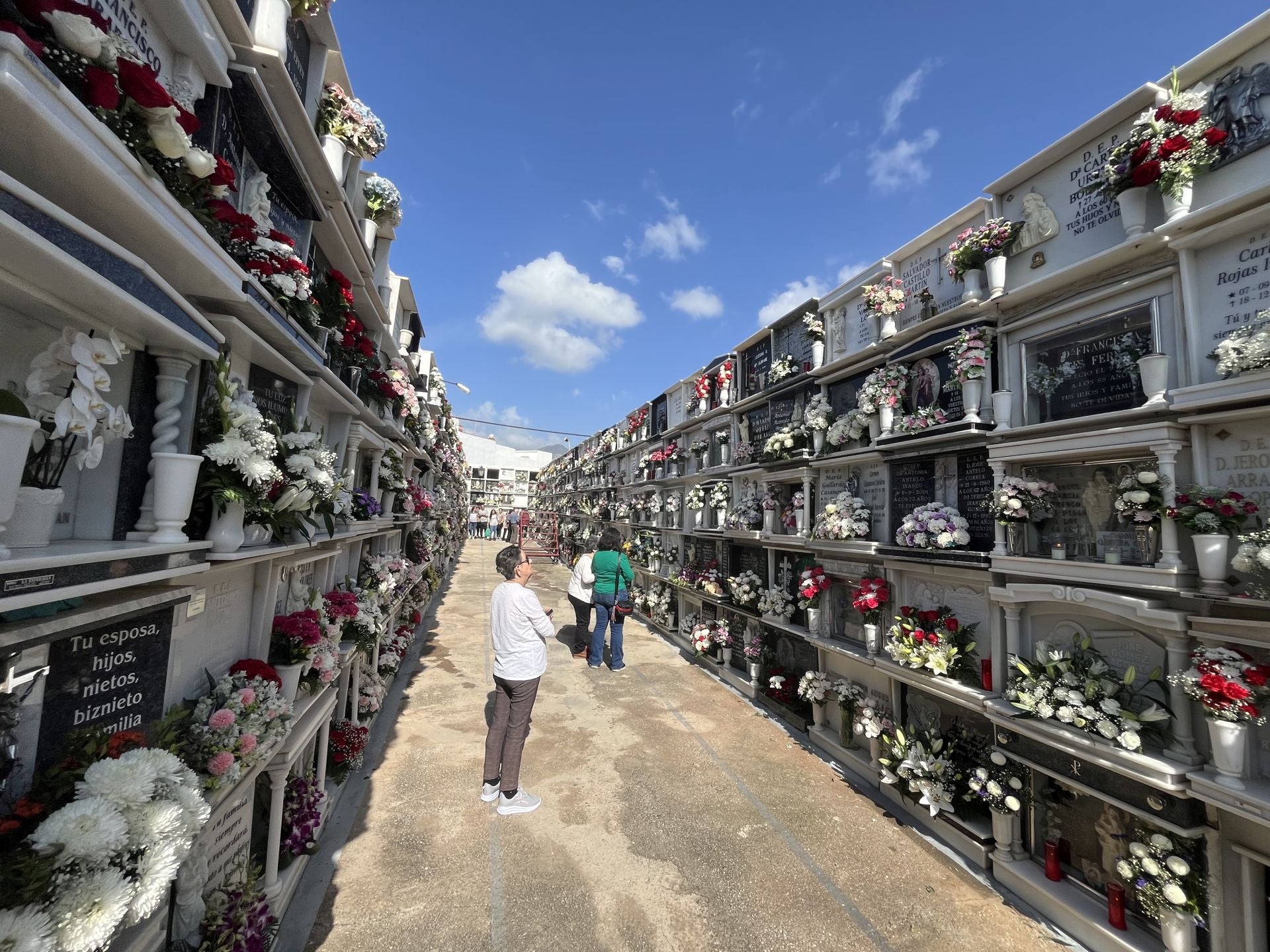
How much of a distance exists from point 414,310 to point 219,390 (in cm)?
1011

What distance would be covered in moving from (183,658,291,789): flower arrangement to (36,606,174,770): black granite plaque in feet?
0.76

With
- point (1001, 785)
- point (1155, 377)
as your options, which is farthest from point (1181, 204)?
point (1001, 785)

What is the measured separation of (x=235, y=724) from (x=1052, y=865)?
5.97 m

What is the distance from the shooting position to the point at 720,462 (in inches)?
448

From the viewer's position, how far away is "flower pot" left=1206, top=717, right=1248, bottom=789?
321 cm

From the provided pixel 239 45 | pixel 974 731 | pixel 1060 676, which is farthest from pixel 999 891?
pixel 239 45

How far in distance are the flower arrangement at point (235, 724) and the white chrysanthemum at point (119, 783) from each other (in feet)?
2.59

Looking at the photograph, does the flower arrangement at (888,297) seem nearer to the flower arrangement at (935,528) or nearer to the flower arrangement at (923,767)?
the flower arrangement at (935,528)

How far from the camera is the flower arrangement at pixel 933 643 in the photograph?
5180 millimetres

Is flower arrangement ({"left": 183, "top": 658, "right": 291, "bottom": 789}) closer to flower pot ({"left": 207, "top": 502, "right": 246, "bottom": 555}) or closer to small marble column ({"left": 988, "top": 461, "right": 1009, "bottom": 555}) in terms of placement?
flower pot ({"left": 207, "top": 502, "right": 246, "bottom": 555})

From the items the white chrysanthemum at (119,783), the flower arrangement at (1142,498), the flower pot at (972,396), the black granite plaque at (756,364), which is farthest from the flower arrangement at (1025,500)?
the white chrysanthemum at (119,783)

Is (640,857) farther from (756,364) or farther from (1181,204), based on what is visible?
(756,364)

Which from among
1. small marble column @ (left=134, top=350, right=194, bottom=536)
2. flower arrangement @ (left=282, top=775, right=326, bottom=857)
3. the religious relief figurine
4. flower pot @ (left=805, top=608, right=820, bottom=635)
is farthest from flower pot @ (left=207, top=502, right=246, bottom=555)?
flower pot @ (left=805, top=608, right=820, bottom=635)

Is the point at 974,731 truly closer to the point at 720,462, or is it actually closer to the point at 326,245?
the point at 720,462
